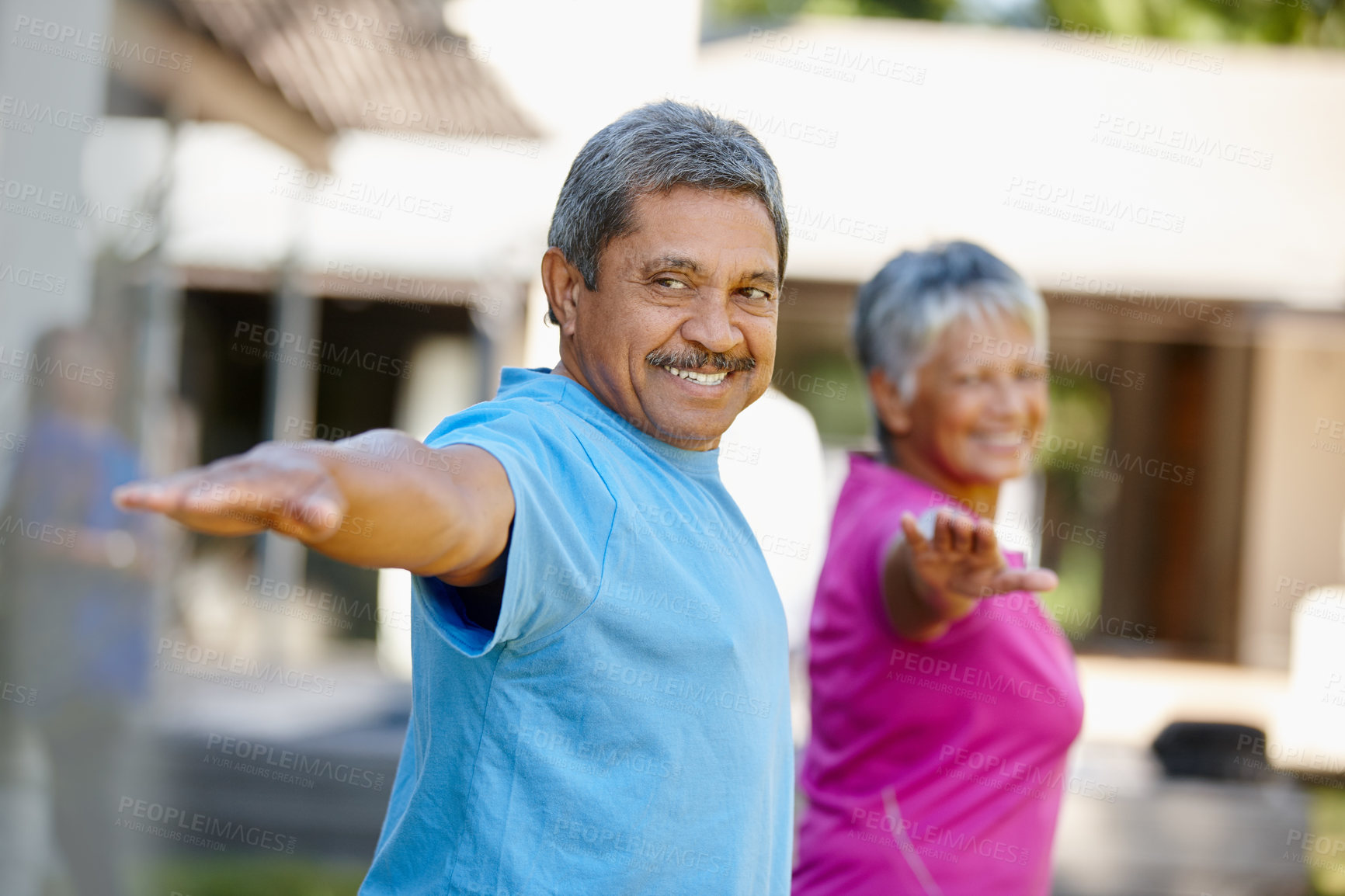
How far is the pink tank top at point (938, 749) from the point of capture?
208 cm

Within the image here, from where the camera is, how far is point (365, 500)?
0.96 metres

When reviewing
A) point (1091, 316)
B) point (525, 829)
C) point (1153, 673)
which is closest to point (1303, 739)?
point (1153, 673)

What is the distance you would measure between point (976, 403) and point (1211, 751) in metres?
5.96

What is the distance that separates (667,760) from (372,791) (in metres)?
5.24

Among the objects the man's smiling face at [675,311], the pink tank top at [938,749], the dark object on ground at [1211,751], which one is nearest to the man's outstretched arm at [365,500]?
the man's smiling face at [675,311]

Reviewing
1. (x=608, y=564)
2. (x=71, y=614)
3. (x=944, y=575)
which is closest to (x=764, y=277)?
(x=608, y=564)

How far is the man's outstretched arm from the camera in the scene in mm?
824

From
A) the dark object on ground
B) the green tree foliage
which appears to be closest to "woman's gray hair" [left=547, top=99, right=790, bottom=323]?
the dark object on ground

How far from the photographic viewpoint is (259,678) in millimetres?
8391

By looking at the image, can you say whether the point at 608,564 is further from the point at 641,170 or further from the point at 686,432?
the point at 641,170

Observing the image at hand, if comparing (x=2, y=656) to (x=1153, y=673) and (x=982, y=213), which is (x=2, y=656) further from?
(x=1153, y=673)

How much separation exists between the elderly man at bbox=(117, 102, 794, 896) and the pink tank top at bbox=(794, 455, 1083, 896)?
0.62 m

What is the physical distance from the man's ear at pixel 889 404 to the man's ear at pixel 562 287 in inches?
42.1

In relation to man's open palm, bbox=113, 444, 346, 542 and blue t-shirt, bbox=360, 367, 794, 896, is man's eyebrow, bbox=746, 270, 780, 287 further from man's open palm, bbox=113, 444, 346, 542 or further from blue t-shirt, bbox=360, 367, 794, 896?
man's open palm, bbox=113, 444, 346, 542
